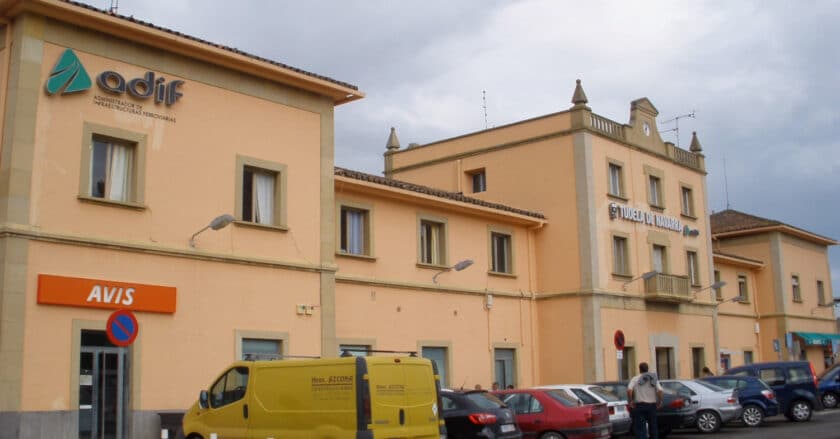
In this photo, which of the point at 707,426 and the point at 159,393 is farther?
the point at 707,426

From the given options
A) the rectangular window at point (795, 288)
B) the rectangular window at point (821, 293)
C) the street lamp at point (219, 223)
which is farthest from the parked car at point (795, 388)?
the rectangular window at point (821, 293)

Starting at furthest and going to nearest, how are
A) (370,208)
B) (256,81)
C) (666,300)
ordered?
(666,300)
(370,208)
(256,81)

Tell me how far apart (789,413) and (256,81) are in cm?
1721

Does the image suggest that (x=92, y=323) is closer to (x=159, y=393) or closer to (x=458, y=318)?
(x=159, y=393)

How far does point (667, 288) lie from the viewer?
1318 inches

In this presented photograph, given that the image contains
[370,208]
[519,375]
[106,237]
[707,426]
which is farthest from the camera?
[519,375]

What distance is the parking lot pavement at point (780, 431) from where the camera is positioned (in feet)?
68.4

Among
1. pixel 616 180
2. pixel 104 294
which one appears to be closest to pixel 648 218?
pixel 616 180

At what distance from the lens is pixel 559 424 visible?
17.9m

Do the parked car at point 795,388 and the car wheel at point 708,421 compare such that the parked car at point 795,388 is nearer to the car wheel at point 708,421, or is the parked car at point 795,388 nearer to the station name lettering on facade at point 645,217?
the car wheel at point 708,421

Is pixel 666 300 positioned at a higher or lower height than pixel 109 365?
higher

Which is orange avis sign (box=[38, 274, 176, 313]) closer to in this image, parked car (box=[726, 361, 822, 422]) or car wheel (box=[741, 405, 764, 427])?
car wheel (box=[741, 405, 764, 427])

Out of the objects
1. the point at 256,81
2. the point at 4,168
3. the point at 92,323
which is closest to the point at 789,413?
the point at 256,81

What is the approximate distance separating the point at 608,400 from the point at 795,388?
8766 millimetres
